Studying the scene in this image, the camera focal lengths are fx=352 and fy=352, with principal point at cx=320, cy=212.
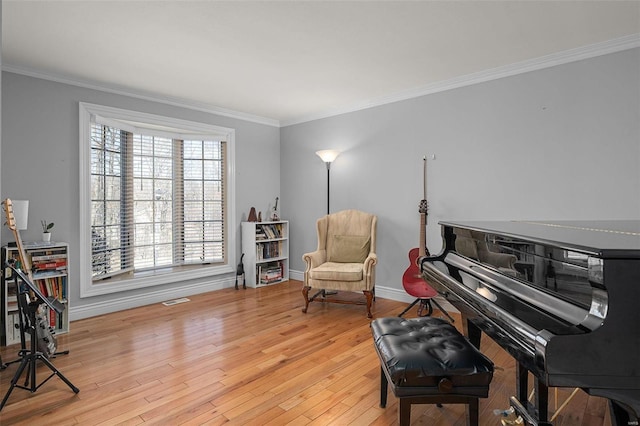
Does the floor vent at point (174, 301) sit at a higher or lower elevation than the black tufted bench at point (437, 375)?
lower

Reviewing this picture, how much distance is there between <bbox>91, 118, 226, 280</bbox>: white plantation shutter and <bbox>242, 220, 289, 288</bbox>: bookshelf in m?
0.36

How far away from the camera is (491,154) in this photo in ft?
11.1

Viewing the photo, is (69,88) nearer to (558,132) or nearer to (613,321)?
(613,321)

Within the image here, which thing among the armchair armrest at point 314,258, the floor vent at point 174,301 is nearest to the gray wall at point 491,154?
the armchair armrest at point 314,258

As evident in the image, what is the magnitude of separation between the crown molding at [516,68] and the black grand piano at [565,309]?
2.30 m

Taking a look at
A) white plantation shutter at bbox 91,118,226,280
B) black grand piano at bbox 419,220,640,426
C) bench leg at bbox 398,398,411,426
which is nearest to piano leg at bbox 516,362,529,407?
black grand piano at bbox 419,220,640,426

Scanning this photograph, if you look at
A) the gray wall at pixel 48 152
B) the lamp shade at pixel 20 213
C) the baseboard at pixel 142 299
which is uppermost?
the gray wall at pixel 48 152

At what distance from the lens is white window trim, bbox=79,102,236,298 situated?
3.47m

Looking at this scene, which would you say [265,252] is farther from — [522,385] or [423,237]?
[522,385]

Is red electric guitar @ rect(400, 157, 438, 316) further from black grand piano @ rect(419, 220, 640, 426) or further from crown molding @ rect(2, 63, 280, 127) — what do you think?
crown molding @ rect(2, 63, 280, 127)

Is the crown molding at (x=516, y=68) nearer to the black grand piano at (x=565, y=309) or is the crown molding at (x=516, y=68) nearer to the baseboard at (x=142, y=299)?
the black grand piano at (x=565, y=309)

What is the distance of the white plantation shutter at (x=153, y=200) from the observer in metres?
3.73

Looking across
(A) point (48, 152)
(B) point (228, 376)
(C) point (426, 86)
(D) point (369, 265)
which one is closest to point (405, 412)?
(B) point (228, 376)

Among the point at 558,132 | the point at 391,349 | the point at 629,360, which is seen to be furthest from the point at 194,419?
the point at 558,132
